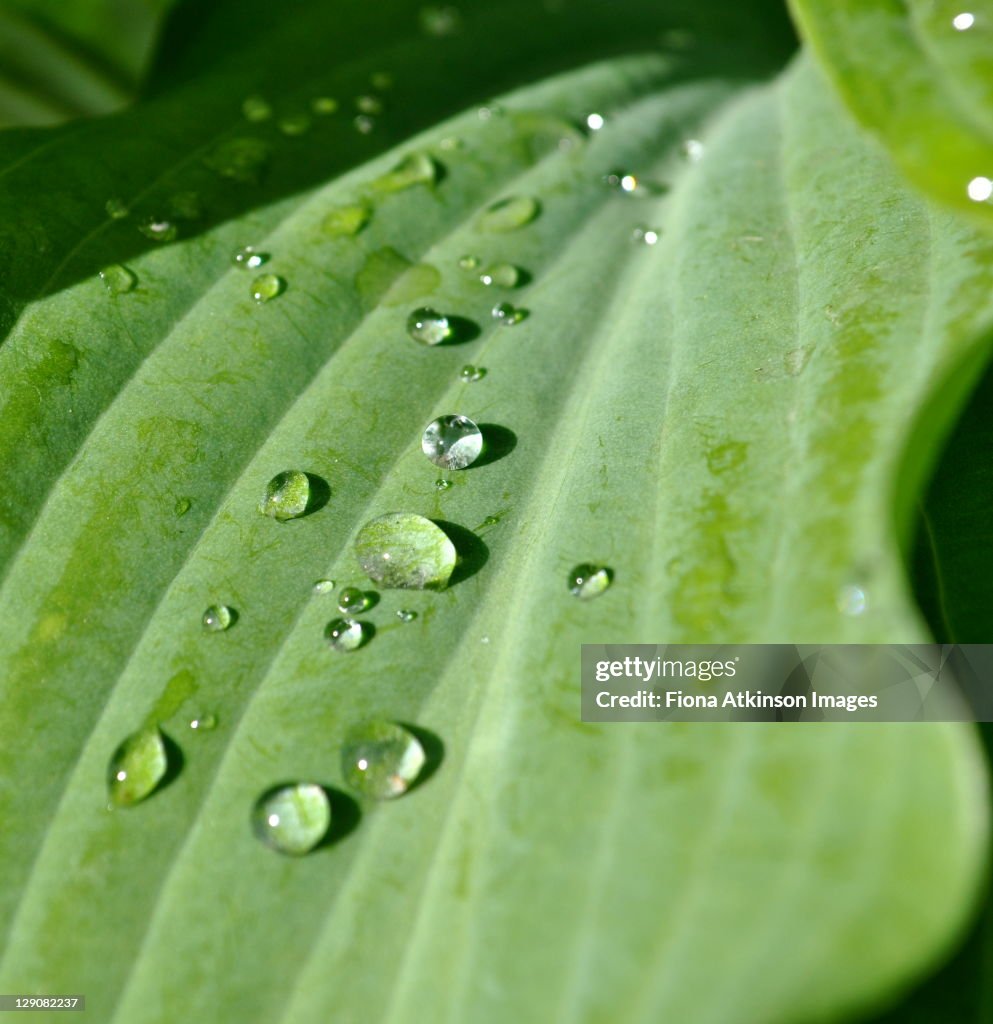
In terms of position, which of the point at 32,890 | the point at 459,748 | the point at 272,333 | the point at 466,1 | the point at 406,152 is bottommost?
the point at 32,890

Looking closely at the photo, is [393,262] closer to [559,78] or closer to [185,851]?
[559,78]

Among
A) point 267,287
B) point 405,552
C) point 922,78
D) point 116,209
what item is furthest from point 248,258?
point 922,78

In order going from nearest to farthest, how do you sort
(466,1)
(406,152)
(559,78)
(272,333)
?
(272,333), (406,152), (559,78), (466,1)

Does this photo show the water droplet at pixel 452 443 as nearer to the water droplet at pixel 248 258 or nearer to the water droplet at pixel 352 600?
the water droplet at pixel 352 600

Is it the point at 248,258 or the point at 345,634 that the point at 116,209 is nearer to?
the point at 248,258

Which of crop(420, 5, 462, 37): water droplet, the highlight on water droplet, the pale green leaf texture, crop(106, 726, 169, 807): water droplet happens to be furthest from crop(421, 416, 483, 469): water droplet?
crop(420, 5, 462, 37): water droplet

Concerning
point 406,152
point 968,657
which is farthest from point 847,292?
point 406,152

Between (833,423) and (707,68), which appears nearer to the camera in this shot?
(833,423)
